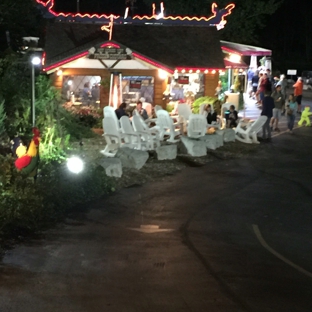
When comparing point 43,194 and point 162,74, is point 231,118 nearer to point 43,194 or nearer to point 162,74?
point 162,74

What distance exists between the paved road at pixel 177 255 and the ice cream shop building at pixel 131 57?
8.61 meters

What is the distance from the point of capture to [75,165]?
38.8ft

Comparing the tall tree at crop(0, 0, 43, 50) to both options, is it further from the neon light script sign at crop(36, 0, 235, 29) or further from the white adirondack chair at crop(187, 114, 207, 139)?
the white adirondack chair at crop(187, 114, 207, 139)

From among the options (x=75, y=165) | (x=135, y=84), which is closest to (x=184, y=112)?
(x=135, y=84)

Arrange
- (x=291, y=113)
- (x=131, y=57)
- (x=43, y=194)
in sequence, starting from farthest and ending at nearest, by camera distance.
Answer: (x=291, y=113), (x=131, y=57), (x=43, y=194)

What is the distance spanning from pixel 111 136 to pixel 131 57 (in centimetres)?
539

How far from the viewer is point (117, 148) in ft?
51.5

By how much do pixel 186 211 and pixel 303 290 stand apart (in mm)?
4101

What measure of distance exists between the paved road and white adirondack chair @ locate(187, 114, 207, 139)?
193 inches

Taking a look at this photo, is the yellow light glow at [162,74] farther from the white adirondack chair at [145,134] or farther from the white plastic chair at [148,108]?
the white adirondack chair at [145,134]

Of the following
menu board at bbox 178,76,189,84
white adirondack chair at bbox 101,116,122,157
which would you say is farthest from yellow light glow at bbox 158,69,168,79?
white adirondack chair at bbox 101,116,122,157

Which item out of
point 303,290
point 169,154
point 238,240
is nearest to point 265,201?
point 238,240

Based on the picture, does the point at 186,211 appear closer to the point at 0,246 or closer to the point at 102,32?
the point at 0,246

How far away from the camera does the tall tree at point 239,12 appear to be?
118 feet
